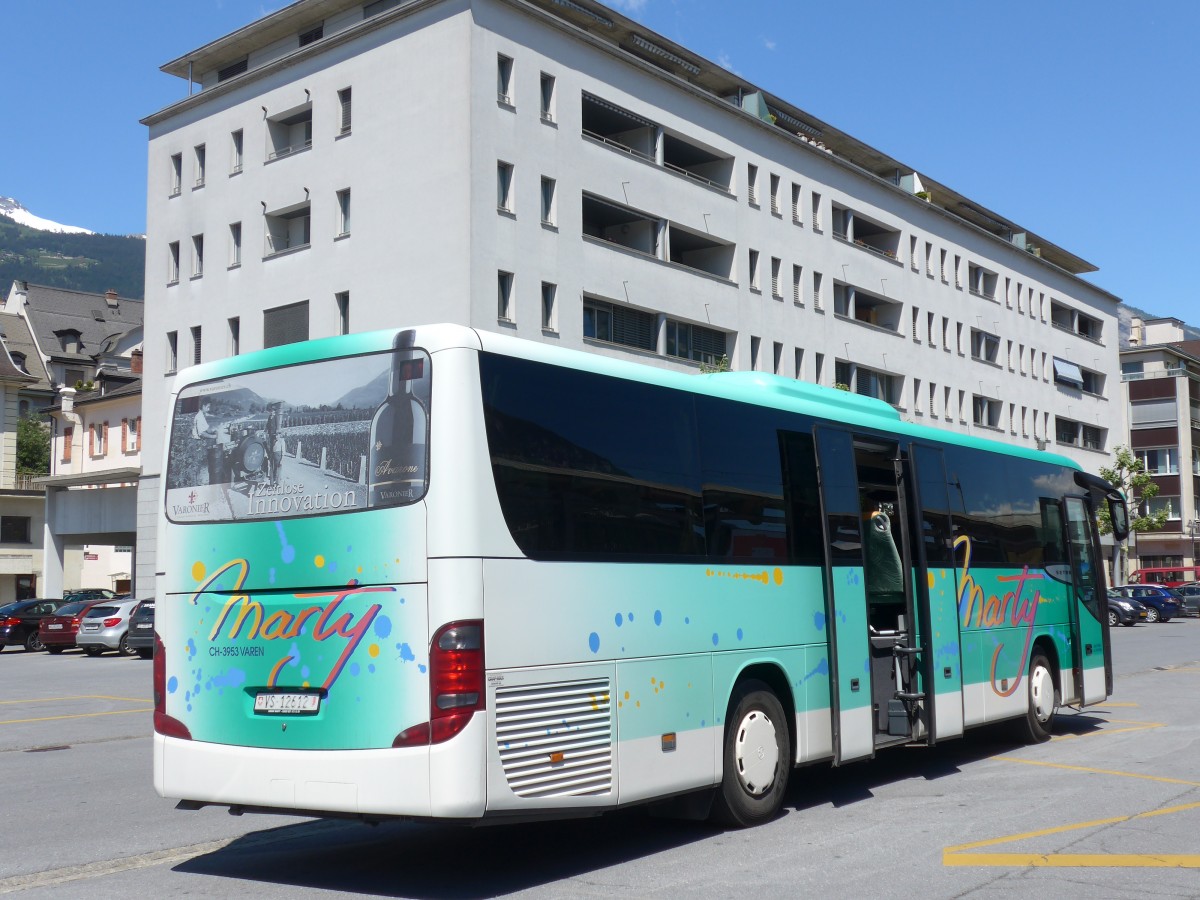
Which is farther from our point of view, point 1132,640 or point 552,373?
point 1132,640

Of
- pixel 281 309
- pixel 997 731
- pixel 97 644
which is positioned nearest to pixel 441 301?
pixel 281 309

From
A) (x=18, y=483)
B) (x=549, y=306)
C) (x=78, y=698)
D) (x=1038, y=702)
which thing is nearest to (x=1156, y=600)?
(x=549, y=306)

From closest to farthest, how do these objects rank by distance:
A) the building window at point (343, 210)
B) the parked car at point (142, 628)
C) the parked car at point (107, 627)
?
the parked car at point (142, 628), the parked car at point (107, 627), the building window at point (343, 210)

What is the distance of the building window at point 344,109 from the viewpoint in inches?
1586

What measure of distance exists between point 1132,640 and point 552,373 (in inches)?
1341

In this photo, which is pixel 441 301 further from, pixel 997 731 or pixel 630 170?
pixel 997 731

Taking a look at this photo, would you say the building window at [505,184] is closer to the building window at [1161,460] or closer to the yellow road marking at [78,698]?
the yellow road marking at [78,698]

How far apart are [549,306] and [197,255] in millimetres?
14089

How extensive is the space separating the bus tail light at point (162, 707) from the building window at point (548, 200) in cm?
3085

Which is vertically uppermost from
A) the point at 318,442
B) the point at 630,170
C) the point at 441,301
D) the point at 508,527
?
the point at 630,170

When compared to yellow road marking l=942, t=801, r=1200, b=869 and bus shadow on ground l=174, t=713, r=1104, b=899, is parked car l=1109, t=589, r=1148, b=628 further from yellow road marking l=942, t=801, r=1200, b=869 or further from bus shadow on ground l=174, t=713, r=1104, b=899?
yellow road marking l=942, t=801, r=1200, b=869

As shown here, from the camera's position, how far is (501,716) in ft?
23.8

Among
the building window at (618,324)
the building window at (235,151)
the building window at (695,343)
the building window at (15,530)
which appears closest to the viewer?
the building window at (618,324)

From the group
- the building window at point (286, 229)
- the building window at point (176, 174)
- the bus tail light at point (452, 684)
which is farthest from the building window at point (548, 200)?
the bus tail light at point (452, 684)
